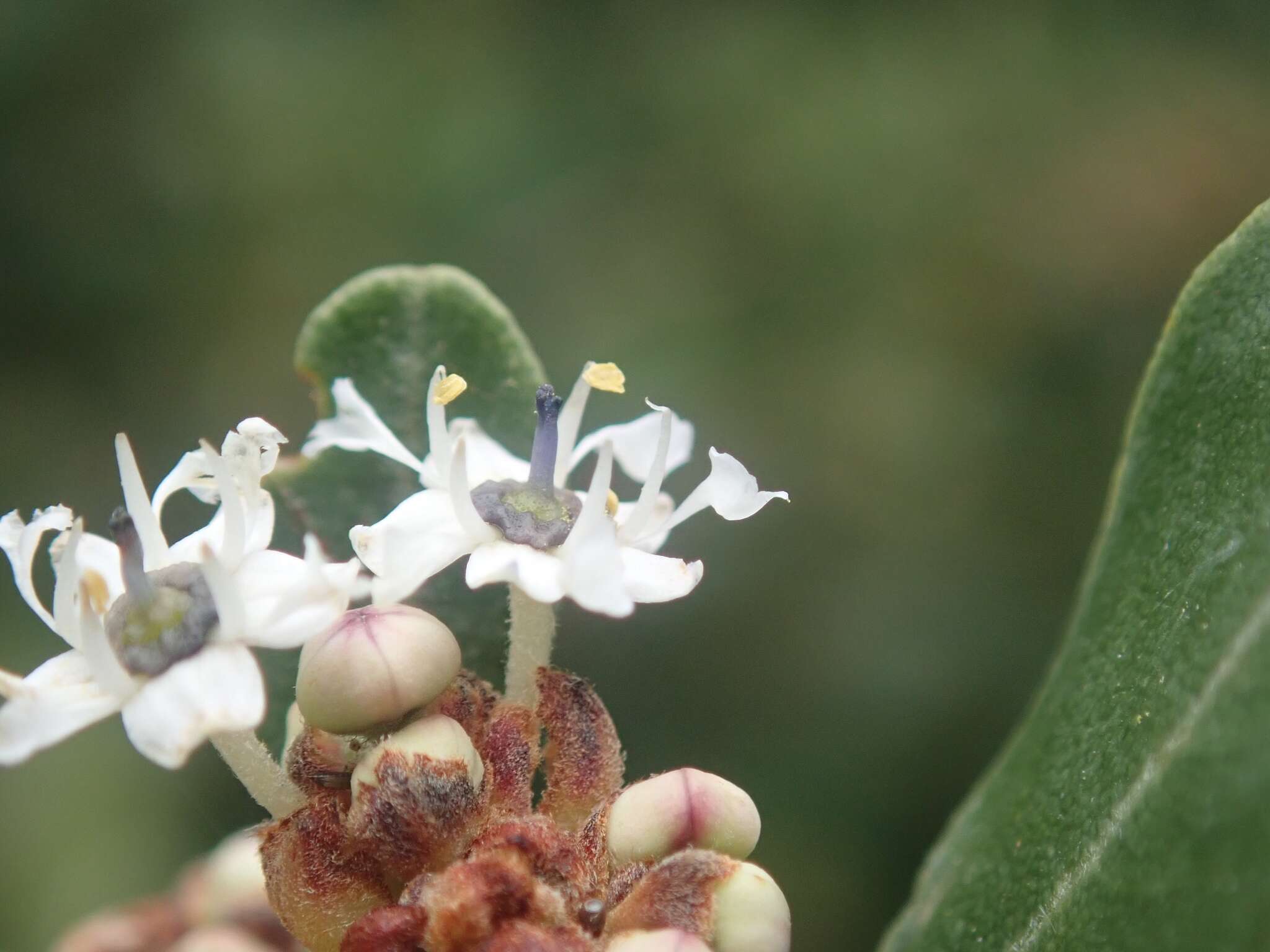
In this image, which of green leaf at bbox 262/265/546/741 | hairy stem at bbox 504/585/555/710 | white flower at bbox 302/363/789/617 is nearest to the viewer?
white flower at bbox 302/363/789/617

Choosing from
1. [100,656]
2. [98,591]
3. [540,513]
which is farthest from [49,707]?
[540,513]

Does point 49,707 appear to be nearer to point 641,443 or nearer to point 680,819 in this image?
point 680,819

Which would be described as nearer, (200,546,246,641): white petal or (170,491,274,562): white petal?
(200,546,246,641): white petal

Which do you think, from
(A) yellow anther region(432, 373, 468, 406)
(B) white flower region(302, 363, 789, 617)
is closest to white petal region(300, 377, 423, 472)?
(B) white flower region(302, 363, 789, 617)

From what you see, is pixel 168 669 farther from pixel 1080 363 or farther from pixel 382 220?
pixel 1080 363

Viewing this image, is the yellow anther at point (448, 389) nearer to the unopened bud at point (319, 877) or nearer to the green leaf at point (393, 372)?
the green leaf at point (393, 372)

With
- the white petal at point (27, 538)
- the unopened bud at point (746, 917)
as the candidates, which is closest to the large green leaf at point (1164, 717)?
the unopened bud at point (746, 917)

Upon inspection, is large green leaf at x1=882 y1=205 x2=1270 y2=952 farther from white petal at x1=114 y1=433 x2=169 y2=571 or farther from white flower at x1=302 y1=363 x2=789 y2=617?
white petal at x1=114 y1=433 x2=169 y2=571
